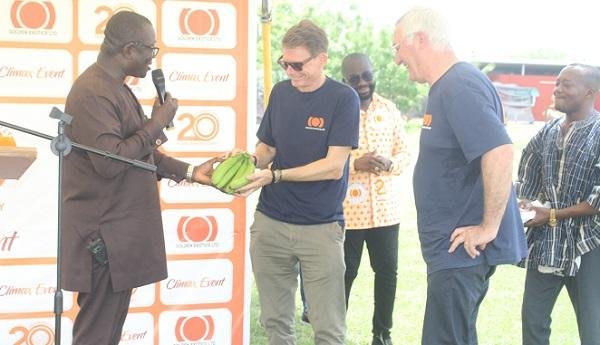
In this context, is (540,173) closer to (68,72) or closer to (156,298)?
(156,298)

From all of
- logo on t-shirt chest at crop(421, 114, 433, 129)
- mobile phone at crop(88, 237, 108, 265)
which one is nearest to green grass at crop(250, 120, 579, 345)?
mobile phone at crop(88, 237, 108, 265)

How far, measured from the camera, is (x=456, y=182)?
2.95 metres

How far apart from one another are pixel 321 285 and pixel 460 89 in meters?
1.35

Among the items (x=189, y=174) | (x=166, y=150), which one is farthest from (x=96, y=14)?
(x=189, y=174)

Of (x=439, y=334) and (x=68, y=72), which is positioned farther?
(x=68, y=72)

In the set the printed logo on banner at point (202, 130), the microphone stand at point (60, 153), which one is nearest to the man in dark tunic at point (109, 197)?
the microphone stand at point (60, 153)

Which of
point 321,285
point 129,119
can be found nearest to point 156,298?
point 321,285

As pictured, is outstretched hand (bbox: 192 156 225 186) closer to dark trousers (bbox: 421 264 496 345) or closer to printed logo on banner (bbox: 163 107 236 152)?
printed logo on banner (bbox: 163 107 236 152)

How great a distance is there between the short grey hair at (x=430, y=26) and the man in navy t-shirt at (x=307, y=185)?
2.39ft

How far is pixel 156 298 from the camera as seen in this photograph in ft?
14.5

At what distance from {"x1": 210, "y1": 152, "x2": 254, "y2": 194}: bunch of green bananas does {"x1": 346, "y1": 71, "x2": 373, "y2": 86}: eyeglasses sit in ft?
4.74

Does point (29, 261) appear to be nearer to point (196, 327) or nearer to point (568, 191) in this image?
point (196, 327)

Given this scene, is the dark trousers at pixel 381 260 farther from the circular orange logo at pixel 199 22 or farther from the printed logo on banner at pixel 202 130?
the circular orange logo at pixel 199 22

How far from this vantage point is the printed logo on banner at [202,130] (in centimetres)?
432
